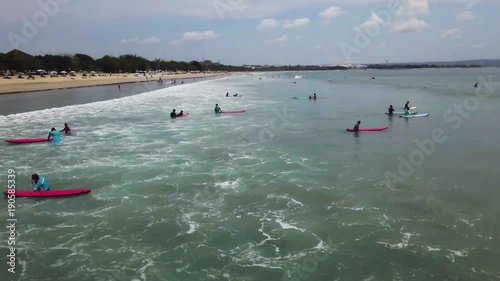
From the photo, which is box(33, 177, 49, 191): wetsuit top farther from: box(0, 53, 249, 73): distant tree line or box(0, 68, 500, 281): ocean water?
box(0, 53, 249, 73): distant tree line

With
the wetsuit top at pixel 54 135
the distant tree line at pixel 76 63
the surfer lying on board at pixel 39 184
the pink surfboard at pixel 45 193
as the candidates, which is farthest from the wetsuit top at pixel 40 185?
the distant tree line at pixel 76 63

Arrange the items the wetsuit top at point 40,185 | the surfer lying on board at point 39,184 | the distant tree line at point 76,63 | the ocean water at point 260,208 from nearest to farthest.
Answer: the ocean water at point 260,208
the surfer lying on board at point 39,184
the wetsuit top at point 40,185
the distant tree line at point 76,63

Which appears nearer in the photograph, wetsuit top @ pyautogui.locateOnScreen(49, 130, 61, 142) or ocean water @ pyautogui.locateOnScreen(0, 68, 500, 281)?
ocean water @ pyautogui.locateOnScreen(0, 68, 500, 281)

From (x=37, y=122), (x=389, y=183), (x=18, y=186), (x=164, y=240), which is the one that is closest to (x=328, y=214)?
(x=389, y=183)

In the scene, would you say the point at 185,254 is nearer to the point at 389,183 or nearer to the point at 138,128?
the point at 389,183

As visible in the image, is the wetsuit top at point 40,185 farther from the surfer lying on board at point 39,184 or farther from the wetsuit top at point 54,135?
the wetsuit top at point 54,135

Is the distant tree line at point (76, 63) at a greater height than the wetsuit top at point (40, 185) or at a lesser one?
greater

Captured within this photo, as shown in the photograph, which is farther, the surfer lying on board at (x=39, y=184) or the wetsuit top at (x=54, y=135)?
the wetsuit top at (x=54, y=135)

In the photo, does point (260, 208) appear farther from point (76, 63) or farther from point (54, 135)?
point (76, 63)

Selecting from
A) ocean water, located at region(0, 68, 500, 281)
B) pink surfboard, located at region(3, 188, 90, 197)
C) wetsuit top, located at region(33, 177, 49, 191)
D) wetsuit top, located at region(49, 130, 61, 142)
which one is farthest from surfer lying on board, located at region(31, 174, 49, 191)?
wetsuit top, located at region(49, 130, 61, 142)
